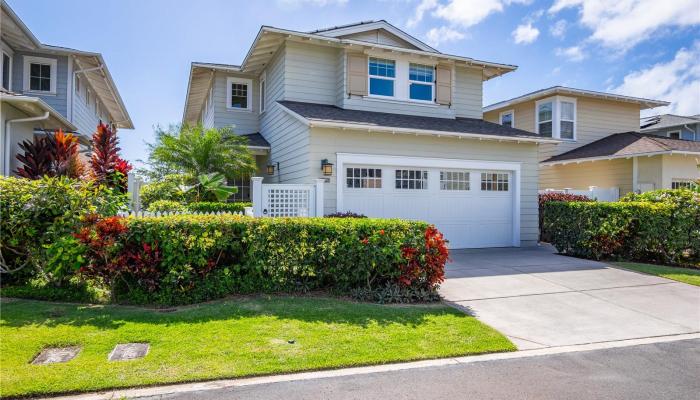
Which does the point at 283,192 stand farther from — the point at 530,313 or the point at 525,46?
the point at 525,46

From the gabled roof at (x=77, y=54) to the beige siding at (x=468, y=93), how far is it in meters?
Answer: 13.7

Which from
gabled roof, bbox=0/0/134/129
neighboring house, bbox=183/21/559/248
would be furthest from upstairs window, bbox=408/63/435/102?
gabled roof, bbox=0/0/134/129

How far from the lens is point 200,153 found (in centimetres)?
1284

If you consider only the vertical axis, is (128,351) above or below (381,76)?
below

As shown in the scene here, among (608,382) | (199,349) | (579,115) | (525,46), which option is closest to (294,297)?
(199,349)

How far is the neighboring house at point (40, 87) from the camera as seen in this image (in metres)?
10.5

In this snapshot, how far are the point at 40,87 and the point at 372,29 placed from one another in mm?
12460

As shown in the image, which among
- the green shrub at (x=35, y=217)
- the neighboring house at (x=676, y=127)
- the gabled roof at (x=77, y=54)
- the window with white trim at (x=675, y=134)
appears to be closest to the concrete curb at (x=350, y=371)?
the green shrub at (x=35, y=217)

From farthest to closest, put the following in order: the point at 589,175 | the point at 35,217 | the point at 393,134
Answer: the point at 589,175 < the point at 393,134 < the point at 35,217

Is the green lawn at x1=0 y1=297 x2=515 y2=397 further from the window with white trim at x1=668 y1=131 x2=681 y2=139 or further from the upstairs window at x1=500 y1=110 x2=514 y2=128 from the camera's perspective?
the window with white trim at x1=668 y1=131 x2=681 y2=139

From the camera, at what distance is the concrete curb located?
3.79 m

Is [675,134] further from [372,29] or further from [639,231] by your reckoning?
[372,29]

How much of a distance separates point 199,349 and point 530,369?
359cm

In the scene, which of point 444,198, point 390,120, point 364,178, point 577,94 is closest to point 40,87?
point 364,178
